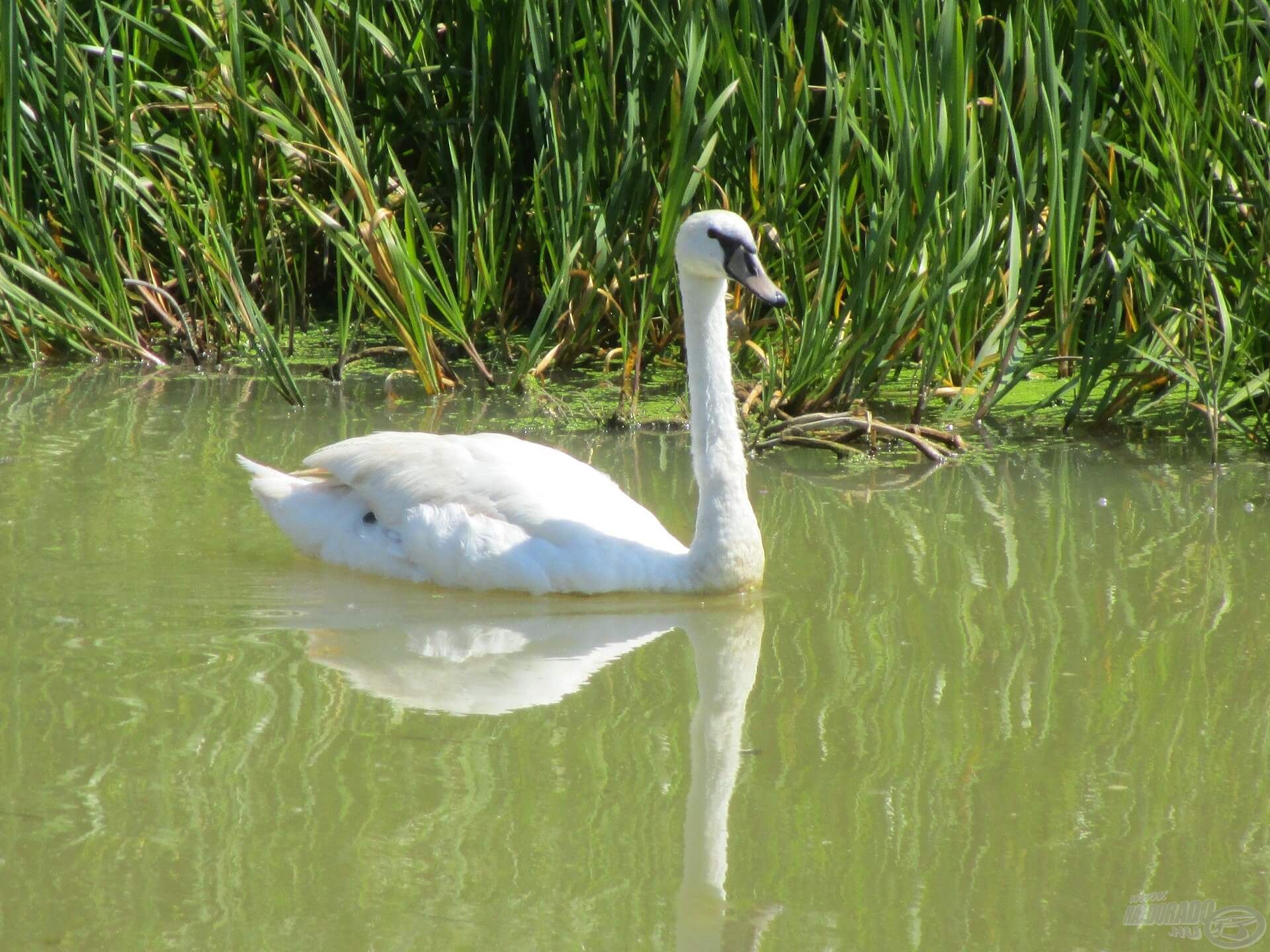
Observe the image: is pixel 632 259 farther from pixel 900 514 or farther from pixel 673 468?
pixel 900 514

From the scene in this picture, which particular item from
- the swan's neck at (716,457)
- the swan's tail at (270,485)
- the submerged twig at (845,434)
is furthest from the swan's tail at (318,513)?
A: the submerged twig at (845,434)

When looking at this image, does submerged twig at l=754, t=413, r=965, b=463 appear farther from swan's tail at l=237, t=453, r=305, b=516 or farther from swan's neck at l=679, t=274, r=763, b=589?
swan's tail at l=237, t=453, r=305, b=516

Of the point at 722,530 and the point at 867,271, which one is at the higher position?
the point at 867,271

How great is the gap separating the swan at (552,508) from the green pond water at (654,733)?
3.8 inches

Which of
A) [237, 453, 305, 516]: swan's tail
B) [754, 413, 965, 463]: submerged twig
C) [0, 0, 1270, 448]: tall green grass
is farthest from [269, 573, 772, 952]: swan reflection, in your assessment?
[0, 0, 1270, 448]: tall green grass

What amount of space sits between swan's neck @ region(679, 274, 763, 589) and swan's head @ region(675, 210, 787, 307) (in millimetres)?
88

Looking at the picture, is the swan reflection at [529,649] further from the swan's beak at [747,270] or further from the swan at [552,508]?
the swan's beak at [747,270]

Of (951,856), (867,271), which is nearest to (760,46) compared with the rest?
(867,271)

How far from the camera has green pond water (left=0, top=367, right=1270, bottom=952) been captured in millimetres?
2756

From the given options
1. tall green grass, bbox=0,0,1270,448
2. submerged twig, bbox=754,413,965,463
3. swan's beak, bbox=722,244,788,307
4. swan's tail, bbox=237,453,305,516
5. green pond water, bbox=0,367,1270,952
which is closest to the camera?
green pond water, bbox=0,367,1270,952

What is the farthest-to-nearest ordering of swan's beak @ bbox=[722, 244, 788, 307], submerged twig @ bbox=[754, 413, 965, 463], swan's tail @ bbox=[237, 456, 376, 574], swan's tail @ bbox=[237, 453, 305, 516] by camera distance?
submerged twig @ bbox=[754, 413, 965, 463], swan's tail @ bbox=[237, 453, 305, 516], swan's tail @ bbox=[237, 456, 376, 574], swan's beak @ bbox=[722, 244, 788, 307]

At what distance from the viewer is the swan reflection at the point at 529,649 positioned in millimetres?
3430

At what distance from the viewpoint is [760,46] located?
20.1ft

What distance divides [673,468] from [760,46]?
5.23ft
